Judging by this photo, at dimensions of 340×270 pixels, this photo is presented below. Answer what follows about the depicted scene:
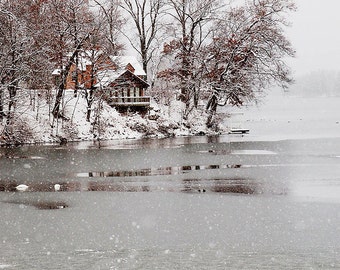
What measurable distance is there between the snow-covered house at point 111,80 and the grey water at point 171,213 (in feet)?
62.3

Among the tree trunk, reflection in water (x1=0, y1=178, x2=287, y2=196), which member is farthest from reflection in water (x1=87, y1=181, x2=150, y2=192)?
the tree trunk

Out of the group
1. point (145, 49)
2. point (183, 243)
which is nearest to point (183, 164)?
point (183, 243)

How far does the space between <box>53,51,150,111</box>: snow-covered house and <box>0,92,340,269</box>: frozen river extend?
1888 centimetres

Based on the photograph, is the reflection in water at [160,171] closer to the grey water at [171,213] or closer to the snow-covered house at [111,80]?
the grey water at [171,213]

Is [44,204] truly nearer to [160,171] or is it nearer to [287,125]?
[160,171]

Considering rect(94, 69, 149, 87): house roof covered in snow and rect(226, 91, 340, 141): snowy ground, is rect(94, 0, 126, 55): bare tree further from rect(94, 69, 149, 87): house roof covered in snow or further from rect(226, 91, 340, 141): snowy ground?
rect(226, 91, 340, 141): snowy ground

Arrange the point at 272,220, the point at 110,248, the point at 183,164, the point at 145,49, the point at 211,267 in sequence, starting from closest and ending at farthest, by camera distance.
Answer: the point at 211,267 → the point at 110,248 → the point at 272,220 → the point at 183,164 → the point at 145,49

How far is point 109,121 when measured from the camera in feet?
160

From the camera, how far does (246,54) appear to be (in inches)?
2089

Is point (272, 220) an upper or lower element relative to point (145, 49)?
lower

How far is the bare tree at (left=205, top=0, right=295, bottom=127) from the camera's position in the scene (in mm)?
53406

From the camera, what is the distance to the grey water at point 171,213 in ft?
38.6

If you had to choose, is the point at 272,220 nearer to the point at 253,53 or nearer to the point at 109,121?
the point at 109,121

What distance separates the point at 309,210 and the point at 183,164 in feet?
40.7
